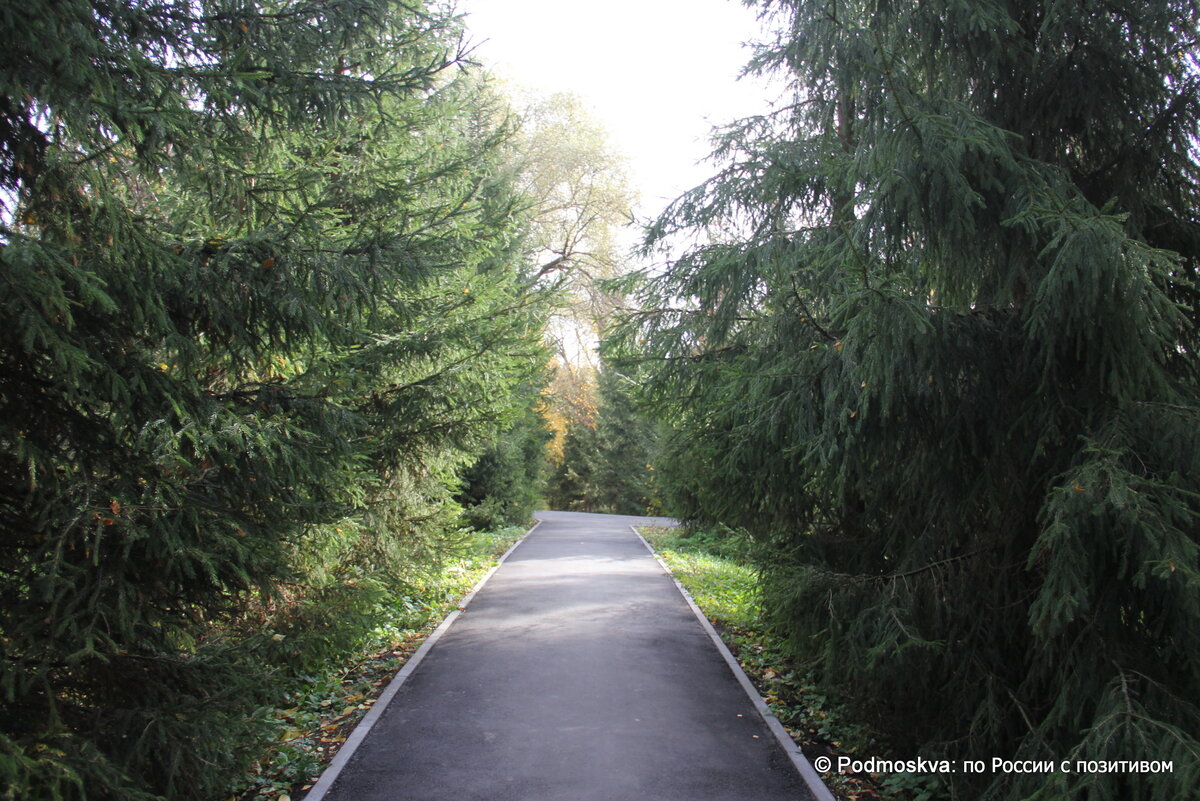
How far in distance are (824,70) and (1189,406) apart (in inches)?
154

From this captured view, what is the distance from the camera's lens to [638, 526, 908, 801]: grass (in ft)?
17.8

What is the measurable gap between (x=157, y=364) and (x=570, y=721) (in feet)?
13.7

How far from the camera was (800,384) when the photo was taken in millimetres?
5168

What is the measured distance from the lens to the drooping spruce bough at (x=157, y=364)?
3.37 meters

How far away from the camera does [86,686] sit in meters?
3.77

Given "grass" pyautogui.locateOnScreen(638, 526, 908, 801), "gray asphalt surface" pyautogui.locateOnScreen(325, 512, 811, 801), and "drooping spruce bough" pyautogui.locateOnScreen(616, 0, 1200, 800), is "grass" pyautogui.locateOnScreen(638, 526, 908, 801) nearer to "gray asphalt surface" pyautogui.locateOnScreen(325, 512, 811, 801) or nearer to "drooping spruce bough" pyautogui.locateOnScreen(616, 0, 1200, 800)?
"gray asphalt surface" pyautogui.locateOnScreen(325, 512, 811, 801)

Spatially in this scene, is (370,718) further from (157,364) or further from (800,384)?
(800,384)

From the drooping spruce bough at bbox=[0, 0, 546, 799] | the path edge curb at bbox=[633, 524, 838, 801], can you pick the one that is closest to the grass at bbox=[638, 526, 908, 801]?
the path edge curb at bbox=[633, 524, 838, 801]

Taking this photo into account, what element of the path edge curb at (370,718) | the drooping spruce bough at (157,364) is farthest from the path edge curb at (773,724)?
the drooping spruce bough at (157,364)

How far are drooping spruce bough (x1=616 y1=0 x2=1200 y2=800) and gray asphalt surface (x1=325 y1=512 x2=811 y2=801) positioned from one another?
3.92 feet

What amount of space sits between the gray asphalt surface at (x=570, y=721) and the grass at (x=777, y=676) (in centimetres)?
33

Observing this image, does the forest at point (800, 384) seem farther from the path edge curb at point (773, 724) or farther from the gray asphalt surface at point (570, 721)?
the gray asphalt surface at point (570, 721)

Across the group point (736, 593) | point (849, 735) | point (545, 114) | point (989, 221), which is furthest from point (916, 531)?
point (545, 114)

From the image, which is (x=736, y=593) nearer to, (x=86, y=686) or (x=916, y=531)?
(x=916, y=531)
